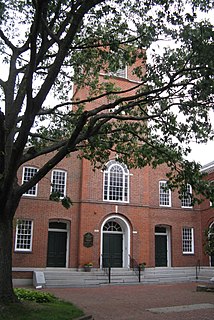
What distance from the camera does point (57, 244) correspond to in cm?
2342

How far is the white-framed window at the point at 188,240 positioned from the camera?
26469 mm

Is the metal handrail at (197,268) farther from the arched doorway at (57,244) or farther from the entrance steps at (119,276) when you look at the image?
the arched doorway at (57,244)

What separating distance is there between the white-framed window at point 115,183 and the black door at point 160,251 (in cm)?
404

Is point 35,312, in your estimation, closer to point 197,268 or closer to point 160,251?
point 160,251

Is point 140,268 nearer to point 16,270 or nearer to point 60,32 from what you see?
point 16,270

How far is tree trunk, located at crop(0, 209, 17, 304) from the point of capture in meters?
8.91

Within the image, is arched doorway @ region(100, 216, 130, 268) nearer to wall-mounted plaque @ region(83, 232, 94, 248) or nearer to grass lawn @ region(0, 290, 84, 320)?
wall-mounted plaque @ region(83, 232, 94, 248)

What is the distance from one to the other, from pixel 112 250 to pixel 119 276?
2634 millimetres

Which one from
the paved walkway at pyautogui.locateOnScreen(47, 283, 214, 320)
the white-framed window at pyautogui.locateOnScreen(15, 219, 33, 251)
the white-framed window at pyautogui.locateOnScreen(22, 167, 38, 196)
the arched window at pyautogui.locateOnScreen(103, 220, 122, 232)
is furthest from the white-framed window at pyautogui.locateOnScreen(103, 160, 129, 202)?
the paved walkway at pyautogui.locateOnScreen(47, 283, 214, 320)

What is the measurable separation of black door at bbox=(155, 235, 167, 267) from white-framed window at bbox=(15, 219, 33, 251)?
9.11 meters

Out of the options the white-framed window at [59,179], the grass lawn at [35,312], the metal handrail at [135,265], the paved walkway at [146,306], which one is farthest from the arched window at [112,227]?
the grass lawn at [35,312]

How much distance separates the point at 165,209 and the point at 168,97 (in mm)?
17578

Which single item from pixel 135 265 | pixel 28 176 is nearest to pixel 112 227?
pixel 135 265

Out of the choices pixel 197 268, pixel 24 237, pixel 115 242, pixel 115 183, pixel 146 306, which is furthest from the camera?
pixel 197 268
